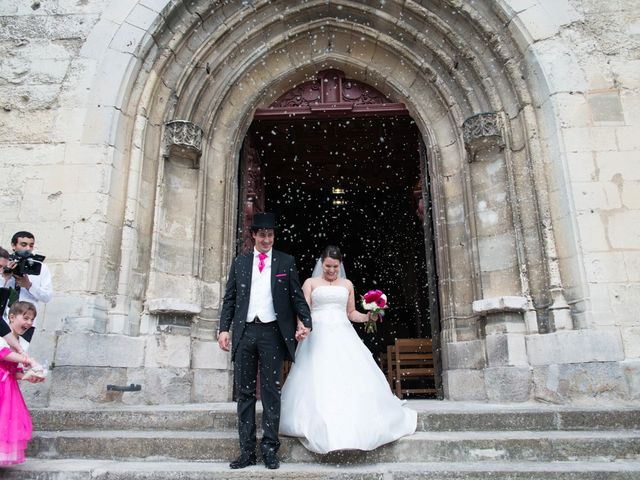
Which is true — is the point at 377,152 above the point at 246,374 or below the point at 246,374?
above

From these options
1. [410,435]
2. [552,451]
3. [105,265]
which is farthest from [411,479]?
[105,265]

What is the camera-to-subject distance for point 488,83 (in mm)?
5254

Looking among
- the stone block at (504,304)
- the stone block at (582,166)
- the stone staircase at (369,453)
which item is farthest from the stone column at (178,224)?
the stone block at (582,166)

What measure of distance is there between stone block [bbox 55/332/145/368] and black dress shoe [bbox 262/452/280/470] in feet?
6.70

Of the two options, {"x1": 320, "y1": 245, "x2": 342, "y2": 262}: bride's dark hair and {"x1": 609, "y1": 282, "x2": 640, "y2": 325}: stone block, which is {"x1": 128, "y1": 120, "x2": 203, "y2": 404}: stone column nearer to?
{"x1": 320, "y1": 245, "x2": 342, "y2": 262}: bride's dark hair

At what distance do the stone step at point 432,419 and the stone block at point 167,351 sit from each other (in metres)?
0.97

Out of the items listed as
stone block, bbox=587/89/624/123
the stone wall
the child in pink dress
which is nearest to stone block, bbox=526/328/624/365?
the stone wall

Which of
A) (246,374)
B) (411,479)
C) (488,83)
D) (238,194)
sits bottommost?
(411,479)

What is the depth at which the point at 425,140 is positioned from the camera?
5.75 m

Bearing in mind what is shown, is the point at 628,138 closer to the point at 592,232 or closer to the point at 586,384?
the point at 592,232

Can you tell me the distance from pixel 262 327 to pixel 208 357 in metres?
2.11

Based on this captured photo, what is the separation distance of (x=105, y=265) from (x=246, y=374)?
7.31 ft

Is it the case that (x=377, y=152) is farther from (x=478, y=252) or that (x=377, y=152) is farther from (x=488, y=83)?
(x=478, y=252)

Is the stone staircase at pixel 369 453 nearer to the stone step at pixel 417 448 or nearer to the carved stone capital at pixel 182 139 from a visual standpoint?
the stone step at pixel 417 448
